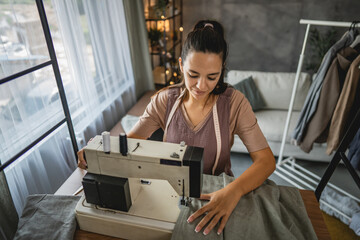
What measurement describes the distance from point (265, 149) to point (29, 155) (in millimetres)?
1461

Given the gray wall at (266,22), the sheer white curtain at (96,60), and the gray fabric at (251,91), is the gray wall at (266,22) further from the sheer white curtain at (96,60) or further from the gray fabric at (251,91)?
the sheer white curtain at (96,60)

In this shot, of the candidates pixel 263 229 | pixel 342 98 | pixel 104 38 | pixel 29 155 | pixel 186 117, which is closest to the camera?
pixel 263 229

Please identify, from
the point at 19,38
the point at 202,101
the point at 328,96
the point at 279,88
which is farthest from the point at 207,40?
the point at 279,88

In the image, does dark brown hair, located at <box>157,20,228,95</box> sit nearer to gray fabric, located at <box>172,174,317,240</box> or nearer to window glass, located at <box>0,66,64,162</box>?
gray fabric, located at <box>172,174,317,240</box>

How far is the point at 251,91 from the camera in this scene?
2768 mm

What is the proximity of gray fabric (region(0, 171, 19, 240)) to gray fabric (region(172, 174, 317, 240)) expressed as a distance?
36.2 inches

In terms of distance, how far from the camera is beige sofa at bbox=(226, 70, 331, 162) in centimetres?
255

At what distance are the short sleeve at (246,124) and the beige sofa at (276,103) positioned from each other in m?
1.52

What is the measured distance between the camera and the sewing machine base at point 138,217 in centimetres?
83

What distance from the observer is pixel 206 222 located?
2.64ft

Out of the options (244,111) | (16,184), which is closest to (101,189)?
(244,111)

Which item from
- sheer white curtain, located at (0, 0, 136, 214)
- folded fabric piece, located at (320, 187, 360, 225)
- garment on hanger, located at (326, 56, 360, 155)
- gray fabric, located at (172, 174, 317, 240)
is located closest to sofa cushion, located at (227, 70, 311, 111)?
garment on hanger, located at (326, 56, 360, 155)

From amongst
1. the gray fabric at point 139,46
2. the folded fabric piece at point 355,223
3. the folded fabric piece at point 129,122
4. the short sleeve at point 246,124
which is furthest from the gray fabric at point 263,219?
the gray fabric at point 139,46

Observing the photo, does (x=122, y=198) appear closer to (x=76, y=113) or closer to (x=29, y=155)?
(x=29, y=155)
